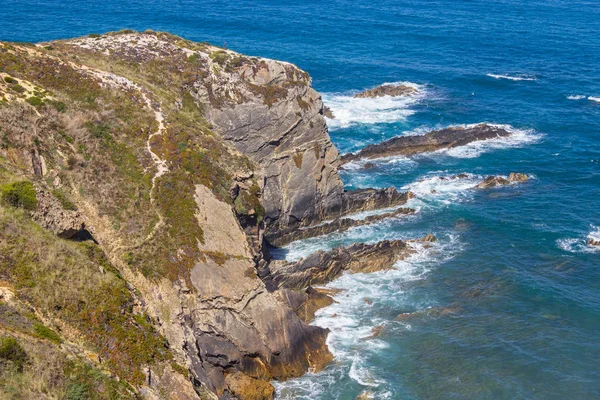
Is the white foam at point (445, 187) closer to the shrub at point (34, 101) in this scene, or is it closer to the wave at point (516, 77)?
the wave at point (516, 77)

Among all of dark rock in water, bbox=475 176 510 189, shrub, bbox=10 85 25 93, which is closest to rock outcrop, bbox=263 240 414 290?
dark rock in water, bbox=475 176 510 189

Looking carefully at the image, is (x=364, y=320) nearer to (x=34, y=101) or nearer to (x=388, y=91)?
(x=34, y=101)

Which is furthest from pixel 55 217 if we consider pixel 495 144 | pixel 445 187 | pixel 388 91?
pixel 388 91

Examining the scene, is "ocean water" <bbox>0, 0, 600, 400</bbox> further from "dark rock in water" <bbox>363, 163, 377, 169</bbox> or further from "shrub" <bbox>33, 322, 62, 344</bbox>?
"shrub" <bbox>33, 322, 62, 344</bbox>

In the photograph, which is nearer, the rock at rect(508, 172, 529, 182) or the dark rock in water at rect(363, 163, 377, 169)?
the rock at rect(508, 172, 529, 182)

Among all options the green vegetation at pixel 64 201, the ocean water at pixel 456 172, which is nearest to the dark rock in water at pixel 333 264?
the ocean water at pixel 456 172

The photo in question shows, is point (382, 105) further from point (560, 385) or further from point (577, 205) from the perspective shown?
point (560, 385)

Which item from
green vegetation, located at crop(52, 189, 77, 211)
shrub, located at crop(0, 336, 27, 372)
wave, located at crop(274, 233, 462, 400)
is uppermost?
green vegetation, located at crop(52, 189, 77, 211)

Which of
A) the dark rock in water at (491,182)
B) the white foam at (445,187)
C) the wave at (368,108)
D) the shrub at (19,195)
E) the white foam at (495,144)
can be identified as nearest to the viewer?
the shrub at (19,195)
